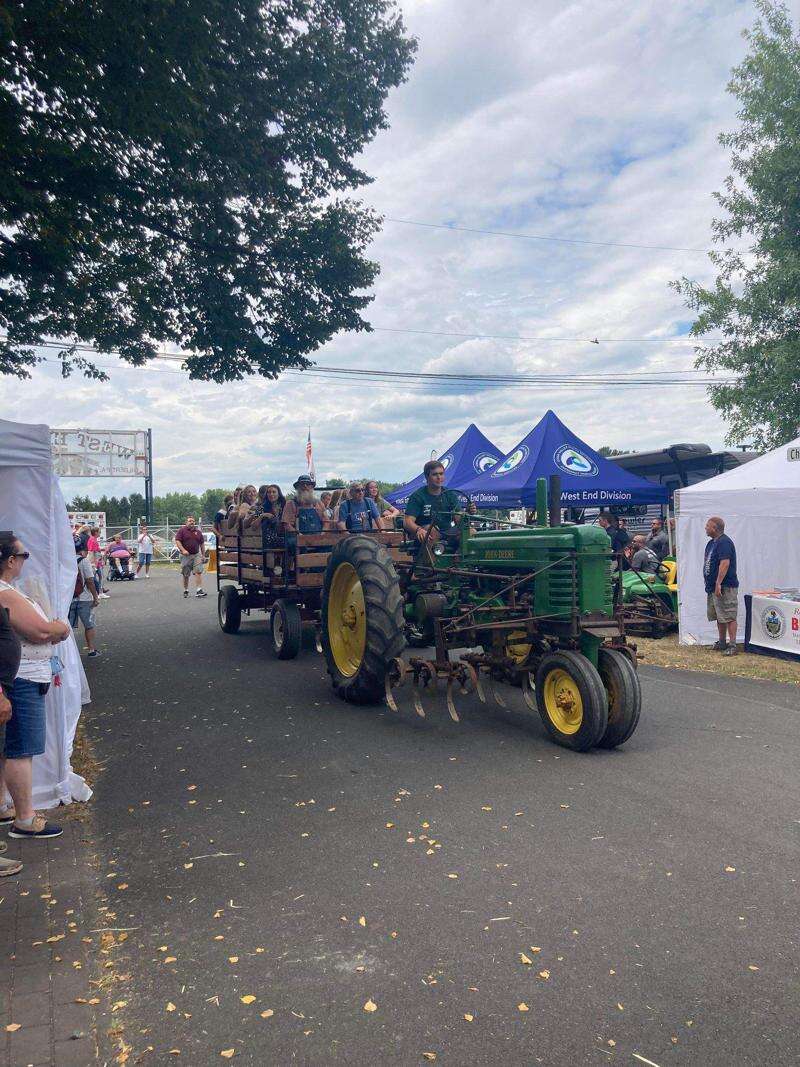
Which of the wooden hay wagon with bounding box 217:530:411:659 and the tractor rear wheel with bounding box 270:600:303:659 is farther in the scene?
the tractor rear wheel with bounding box 270:600:303:659

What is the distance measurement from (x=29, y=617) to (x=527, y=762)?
11.3 feet

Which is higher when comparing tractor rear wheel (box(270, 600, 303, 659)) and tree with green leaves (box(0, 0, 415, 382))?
tree with green leaves (box(0, 0, 415, 382))

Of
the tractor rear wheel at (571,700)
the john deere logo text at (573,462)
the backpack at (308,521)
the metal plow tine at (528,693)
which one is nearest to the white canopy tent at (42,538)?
the tractor rear wheel at (571,700)

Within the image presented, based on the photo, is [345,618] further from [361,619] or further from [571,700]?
[571,700]

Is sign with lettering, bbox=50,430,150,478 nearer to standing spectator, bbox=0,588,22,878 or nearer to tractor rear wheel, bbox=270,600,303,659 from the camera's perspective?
tractor rear wheel, bbox=270,600,303,659

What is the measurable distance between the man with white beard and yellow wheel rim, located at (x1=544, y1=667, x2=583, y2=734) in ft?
15.5

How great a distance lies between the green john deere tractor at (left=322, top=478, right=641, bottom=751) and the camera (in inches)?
229

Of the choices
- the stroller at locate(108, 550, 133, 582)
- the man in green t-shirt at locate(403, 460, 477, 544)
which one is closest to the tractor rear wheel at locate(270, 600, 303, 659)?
the man in green t-shirt at locate(403, 460, 477, 544)

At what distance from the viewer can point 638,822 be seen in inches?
173

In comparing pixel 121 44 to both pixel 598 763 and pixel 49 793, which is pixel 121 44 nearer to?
pixel 49 793

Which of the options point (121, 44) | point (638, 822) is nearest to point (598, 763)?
point (638, 822)

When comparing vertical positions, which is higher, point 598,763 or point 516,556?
point 516,556

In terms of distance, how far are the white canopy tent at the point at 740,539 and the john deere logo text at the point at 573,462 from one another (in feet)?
11.4

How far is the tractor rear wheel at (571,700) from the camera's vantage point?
18.2ft
